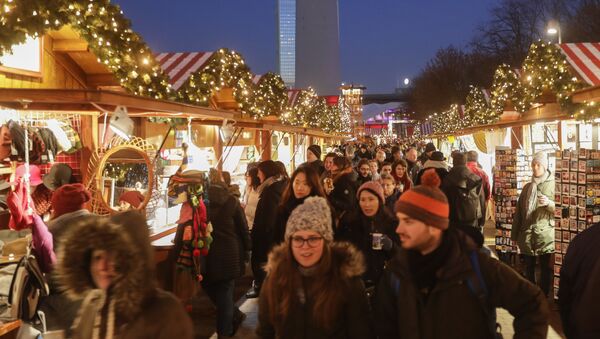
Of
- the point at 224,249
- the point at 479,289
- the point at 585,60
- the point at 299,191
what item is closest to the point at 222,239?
the point at 224,249

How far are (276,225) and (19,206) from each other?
2.49 meters

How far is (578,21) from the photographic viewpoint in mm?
39094

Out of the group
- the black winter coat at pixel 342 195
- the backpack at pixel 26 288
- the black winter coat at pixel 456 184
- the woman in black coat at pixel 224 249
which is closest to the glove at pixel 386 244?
the black winter coat at pixel 342 195

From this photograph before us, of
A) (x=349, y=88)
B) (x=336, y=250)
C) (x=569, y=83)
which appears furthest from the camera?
(x=349, y=88)

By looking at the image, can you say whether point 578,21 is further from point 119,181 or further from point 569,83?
point 119,181

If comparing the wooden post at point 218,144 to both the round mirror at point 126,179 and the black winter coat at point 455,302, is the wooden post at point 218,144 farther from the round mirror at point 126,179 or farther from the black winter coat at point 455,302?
the black winter coat at point 455,302

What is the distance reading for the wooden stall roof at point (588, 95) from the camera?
18.5 feet

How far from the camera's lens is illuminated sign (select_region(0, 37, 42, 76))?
738 centimetres

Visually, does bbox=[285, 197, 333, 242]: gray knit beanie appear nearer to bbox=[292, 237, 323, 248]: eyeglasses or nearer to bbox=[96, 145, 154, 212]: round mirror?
bbox=[292, 237, 323, 248]: eyeglasses

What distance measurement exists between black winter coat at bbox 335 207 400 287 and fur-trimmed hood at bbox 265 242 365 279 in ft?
7.28

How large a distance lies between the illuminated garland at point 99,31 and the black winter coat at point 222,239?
2568 mm

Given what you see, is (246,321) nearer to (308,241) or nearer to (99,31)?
(99,31)

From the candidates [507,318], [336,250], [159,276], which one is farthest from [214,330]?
[336,250]

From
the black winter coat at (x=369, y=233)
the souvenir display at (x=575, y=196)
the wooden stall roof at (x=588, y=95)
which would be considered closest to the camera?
the black winter coat at (x=369, y=233)
